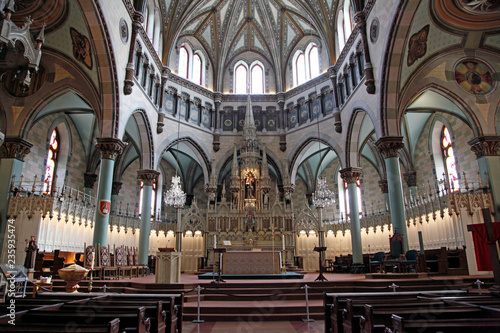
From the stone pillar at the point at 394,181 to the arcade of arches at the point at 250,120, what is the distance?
Answer: 0.05 meters

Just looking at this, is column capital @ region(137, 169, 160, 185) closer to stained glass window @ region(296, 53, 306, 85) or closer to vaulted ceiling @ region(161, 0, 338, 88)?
vaulted ceiling @ region(161, 0, 338, 88)

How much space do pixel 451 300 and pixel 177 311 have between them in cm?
413

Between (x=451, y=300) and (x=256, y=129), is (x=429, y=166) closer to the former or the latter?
(x=256, y=129)

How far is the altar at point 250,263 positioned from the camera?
13.6 metres

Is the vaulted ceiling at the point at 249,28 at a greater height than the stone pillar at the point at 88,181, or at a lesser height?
greater

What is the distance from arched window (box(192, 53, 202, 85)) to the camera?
76.8 ft

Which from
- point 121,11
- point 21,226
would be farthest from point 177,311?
point 121,11

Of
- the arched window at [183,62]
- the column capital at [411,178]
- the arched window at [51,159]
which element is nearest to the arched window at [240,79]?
the arched window at [183,62]

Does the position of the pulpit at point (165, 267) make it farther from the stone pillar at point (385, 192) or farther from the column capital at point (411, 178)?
the column capital at point (411, 178)

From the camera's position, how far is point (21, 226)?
46.1 ft

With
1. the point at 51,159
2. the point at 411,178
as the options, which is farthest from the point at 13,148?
the point at 411,178

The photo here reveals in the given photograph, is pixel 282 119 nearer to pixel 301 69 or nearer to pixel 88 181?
pixel 301 69

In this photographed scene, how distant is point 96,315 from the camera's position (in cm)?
379

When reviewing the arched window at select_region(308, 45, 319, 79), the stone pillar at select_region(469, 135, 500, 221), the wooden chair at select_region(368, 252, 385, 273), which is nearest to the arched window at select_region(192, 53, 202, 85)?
the arched window at select_region(308, 45, 319, 79)
